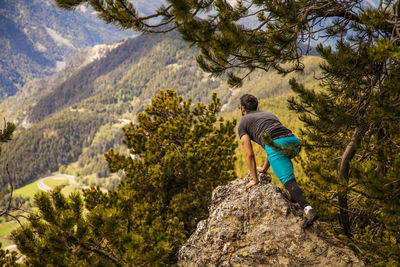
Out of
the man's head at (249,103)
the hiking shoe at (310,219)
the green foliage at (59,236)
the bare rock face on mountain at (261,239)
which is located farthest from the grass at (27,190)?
the hiking shoe at (310,219)

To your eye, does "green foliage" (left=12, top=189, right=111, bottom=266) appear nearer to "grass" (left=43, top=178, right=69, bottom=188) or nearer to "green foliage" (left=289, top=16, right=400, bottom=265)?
"green foliage" (left=289, top=16, right=400, bottom=265)

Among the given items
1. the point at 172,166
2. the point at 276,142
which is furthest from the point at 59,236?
the point at 172,166

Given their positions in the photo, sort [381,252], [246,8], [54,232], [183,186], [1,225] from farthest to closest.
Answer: [1,225]
[183,186]
[246,8]
[381,252]
[54,232]

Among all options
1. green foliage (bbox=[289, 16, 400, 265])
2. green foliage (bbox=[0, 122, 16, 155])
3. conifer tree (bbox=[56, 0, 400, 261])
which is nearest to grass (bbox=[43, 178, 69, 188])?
green foliage (bbox=[0, 122, 16, 155])

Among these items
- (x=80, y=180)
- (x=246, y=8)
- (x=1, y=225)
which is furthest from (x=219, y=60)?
(x=80, y=180)

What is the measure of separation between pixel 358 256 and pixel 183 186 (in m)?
8.01

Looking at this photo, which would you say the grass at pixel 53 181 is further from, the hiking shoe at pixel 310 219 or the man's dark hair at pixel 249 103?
the hiking shoe at pixel 310 219

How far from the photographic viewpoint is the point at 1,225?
132000 millimetres

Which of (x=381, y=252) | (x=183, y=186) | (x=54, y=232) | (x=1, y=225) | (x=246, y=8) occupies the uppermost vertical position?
(x=246, y=8)

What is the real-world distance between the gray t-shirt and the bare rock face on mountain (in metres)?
1.13

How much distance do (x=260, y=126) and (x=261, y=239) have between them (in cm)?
202

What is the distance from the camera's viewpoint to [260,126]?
485cm

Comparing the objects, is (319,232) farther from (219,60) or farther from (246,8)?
(246,8)

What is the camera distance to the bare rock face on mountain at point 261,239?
13.4 ft
